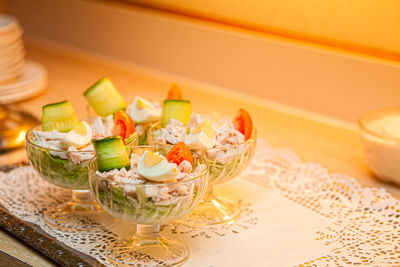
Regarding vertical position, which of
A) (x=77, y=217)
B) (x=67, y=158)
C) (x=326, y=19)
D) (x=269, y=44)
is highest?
(x=326, y=19)

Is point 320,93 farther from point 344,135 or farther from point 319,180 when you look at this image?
point 319,180

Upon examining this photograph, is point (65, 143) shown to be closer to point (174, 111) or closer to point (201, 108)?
point (174, 111)

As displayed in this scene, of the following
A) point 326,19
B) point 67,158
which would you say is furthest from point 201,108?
point 67,158

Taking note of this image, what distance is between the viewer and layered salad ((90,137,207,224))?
2.72ft

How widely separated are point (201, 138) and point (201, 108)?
2.26 ft

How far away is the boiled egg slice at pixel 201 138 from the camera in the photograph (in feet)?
3.19

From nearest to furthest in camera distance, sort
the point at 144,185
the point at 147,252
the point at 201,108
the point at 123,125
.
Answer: the point at 144,185 < the point at 147,252 < the point at 123,125 < the point at 201,108

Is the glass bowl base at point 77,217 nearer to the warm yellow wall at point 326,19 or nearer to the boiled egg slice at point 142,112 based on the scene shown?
the boiled egg slice at point 142,112

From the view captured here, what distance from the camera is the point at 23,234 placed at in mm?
971

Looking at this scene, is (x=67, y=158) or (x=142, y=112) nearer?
(x=67, y=158)

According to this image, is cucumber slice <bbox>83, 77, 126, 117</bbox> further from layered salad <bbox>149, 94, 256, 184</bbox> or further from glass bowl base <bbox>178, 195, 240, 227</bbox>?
glass bowl base <bbox>178, 195, 240, 227</bbox>

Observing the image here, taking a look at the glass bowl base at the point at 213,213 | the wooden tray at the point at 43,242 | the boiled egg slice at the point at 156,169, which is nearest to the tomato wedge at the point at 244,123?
the glass bowl base at the point at 213,213

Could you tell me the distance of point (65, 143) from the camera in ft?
3.23

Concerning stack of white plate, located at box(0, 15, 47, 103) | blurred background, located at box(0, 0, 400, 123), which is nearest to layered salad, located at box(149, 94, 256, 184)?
blurred background, located at box(0, 0, 400, 123)
